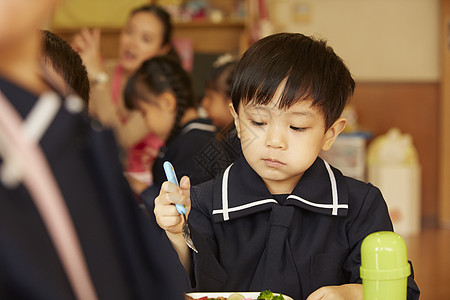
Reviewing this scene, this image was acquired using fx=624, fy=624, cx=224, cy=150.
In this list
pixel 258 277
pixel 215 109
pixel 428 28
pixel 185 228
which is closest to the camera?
pixel 185 228

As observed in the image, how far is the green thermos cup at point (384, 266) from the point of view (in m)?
0.85

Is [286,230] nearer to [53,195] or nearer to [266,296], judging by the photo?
[266,296]

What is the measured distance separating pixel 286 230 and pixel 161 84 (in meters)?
1.53

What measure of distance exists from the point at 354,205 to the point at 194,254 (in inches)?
13.6

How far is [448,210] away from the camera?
519cm

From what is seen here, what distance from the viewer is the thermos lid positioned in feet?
2.79

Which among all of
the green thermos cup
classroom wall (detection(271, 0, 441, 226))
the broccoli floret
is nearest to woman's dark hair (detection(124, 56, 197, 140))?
the broccoli floret

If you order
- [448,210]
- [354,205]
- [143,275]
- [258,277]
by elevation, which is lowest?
[448,210]

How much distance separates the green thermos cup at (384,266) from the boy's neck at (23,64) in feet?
1.74

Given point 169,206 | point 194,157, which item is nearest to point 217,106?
point 194,157

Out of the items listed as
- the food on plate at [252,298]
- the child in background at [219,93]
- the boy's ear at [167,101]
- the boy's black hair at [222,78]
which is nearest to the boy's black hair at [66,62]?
the food on plate at [252,298]

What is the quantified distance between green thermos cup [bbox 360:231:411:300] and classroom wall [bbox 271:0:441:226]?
4404 millimetres

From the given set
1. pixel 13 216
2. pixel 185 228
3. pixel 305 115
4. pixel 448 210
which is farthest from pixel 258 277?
pixel 448 210

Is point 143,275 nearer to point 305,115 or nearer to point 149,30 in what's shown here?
point 305,115
